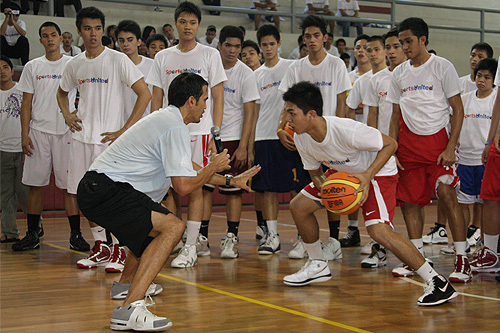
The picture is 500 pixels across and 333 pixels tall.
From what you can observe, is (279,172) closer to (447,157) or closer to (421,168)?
(421,168)

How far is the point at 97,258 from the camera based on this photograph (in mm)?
6047

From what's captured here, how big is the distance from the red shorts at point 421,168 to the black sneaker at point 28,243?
4.02 m

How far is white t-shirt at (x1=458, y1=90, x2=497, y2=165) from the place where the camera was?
734 centimetres

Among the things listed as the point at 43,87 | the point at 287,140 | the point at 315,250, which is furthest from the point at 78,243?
the point at 315,250

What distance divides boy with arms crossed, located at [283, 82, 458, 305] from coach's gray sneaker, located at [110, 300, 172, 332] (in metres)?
1.62

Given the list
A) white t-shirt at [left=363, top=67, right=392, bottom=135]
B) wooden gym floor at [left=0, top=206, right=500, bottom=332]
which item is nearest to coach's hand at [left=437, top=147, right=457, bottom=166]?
wooden gym floor at [left=0, top=206, right=500, bottom=332]

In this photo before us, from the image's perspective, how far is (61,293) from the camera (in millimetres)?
4887

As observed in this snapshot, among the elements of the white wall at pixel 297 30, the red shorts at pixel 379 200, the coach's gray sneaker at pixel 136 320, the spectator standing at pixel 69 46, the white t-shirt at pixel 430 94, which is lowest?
the coach's gray sneaker at pixel 136 320

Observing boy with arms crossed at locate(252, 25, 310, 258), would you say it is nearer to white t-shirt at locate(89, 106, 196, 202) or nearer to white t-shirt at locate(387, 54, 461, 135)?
white t-shirt at locate(387, 54, 461, 135)

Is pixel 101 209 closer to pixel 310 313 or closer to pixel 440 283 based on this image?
pixel 310 313

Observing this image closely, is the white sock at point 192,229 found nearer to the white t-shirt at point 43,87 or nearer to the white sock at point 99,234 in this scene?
the white sock at point 99,234

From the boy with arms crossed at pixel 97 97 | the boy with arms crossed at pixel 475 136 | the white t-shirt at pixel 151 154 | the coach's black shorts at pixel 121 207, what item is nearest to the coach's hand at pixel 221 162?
the white t-shirt at pixel 151 154

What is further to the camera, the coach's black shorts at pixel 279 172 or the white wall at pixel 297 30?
the white wall at pixel 297 30

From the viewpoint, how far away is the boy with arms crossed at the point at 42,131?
7.05 m
